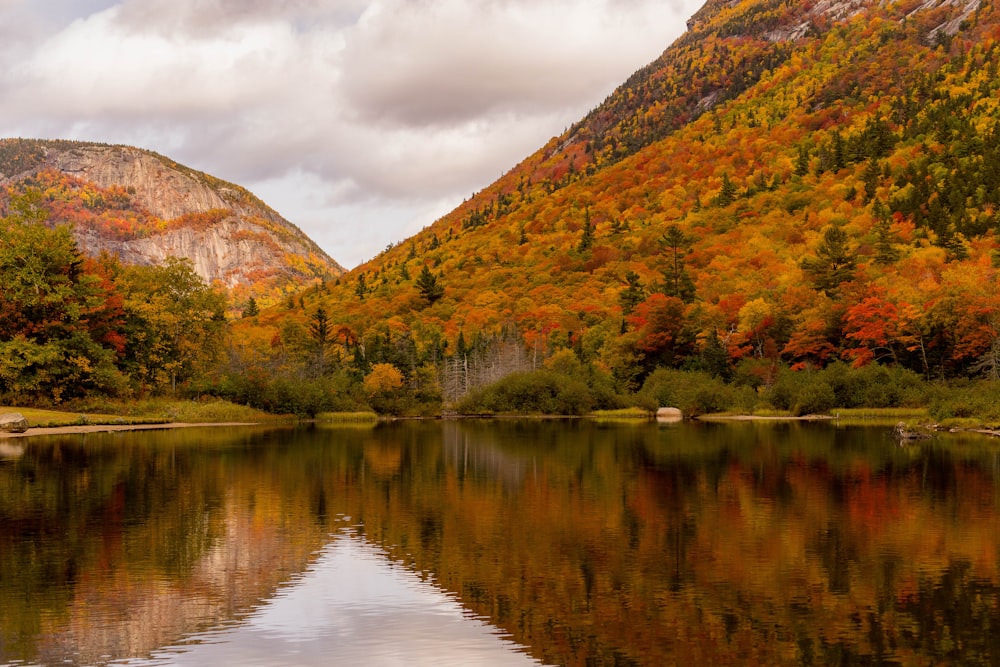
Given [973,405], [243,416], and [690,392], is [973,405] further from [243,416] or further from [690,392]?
[243,416]

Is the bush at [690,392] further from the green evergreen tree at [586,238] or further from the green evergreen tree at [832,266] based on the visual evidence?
the green evergreen tree at [586,238]

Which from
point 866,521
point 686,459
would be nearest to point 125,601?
point 866,521

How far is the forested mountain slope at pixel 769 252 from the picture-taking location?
3275 inches

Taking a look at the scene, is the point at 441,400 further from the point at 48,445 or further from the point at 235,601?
the point at 235,601

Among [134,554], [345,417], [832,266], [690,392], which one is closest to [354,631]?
[134,554]

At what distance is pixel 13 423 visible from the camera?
174 ft

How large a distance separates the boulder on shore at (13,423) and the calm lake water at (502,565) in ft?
78.3

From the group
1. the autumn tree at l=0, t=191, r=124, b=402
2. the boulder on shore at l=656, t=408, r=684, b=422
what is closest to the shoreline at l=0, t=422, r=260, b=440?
the autumn tree at l=0, t=191, r=124, b=402

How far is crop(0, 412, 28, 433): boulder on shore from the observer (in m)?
52.6

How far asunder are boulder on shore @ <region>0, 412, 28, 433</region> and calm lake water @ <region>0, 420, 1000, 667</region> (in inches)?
939

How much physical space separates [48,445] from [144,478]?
1803 centimetres

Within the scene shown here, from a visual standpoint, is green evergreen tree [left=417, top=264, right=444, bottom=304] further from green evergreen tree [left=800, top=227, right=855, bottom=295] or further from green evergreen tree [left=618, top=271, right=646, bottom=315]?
green evergreen tree [left=800, top=227, right=855, bottom=295]

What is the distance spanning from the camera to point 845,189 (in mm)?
141875

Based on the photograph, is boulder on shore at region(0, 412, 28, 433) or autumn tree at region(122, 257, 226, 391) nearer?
boulder on shore at region(0, 412, 28, 433)
